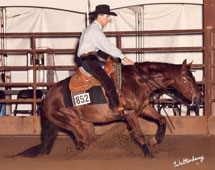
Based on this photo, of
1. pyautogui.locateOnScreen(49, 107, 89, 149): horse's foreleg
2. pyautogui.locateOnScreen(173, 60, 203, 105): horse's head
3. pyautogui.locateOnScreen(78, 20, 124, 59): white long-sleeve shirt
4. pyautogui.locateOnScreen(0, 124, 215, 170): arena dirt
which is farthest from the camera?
pyautogui.locateOnScreen(173, 60, 203, 105): horse's head

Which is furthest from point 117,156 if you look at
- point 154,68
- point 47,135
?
point 154,68

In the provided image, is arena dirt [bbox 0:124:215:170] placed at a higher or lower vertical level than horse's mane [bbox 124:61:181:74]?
lower

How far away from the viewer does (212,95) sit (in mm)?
9430

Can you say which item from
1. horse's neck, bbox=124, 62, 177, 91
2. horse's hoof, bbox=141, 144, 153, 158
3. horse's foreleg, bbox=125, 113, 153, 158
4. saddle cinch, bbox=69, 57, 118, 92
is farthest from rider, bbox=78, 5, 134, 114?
horse's hoof, bbox=141, 144, 153, 158

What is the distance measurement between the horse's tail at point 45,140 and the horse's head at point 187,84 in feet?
6.20

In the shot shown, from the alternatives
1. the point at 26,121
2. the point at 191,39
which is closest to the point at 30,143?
the point at 26,121

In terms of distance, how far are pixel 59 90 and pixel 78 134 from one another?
718mm

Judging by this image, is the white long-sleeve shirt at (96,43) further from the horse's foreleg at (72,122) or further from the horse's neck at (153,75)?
the horse's foreleg at (72,122)

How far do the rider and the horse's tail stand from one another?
0.95 m

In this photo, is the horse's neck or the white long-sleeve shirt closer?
the white long-sleeve shirt

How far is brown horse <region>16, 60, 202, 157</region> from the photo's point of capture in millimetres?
6840

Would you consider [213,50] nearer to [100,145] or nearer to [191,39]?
[191,39]

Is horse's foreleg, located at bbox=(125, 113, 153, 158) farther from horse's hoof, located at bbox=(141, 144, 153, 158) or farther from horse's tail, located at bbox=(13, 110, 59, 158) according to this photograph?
horse's tail, located at bbox=(13, 110, 59, 158)

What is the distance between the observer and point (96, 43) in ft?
22.0
